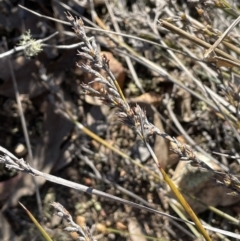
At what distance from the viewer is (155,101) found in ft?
5.99

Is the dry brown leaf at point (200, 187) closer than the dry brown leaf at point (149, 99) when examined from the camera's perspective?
Yes

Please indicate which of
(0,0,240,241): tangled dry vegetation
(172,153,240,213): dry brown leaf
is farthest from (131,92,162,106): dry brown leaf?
(172,153,240,213): dry brown leaf

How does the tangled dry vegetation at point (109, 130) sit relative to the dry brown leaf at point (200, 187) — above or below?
above

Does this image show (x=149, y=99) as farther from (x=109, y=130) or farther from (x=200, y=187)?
(x=200, y=187)

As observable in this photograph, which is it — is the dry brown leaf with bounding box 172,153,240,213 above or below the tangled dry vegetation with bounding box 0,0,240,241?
below

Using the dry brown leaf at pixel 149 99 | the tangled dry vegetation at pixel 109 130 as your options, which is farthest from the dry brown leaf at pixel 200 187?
the dry brown leaf at pixel 149 99

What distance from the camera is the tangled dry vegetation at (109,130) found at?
5.61 ft

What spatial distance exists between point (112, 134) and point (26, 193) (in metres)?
0.38

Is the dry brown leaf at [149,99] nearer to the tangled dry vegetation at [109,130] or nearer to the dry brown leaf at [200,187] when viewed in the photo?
the tangled dry vegetation at [109,130]

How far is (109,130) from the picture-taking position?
5.98 feet

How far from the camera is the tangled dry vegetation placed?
1.71m

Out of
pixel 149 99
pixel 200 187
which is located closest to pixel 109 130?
pixel 149 99

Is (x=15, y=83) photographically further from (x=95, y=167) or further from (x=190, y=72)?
(x=190, y=72)

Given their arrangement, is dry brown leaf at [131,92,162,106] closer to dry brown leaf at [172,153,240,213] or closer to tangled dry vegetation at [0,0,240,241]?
tangled dry vegetation at [0,0,240,241]
